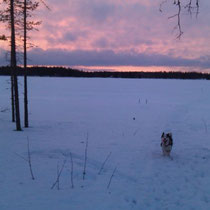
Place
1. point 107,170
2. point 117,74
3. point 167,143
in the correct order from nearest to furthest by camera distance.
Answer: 1. point 107,170
2. point 167,143
3. point 117,74

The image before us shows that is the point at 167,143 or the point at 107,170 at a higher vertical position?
the point at 167,143

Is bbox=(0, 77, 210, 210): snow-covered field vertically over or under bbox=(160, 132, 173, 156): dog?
under

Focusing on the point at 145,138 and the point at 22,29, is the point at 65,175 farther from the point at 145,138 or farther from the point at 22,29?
the point at 22,29

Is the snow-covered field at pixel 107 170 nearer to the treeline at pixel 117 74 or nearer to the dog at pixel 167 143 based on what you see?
the dog at pixel 167 143

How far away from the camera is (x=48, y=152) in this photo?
30.5 ft

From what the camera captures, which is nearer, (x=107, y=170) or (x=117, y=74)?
(x=107, y=170)

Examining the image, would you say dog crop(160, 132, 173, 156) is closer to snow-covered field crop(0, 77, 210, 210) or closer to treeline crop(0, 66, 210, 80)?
snow-covered field crop(0, 77, 210, 210)

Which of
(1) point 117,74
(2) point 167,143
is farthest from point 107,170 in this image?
(1) point 117,74

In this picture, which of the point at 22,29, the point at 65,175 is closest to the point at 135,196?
the point at 65,175

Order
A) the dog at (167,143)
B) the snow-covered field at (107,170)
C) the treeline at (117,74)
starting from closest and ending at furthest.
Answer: the snow-covered field at (107,170), the dog at (167,143), the treeline at (117,74)

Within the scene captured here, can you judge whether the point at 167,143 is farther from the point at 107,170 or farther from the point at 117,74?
Result: the point at 117,74

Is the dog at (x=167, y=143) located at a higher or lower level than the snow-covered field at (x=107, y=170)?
higher

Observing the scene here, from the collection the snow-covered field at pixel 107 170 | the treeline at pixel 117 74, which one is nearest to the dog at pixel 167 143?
the snow-covered field at pixel 107 170

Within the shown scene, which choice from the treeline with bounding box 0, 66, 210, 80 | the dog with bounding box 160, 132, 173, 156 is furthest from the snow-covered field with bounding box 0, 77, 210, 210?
the treeline with bounding box 0, 66, 210, 80
